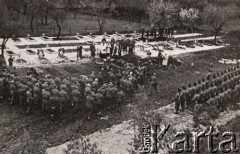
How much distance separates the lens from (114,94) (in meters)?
22.2

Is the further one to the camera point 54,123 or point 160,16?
point 160,16

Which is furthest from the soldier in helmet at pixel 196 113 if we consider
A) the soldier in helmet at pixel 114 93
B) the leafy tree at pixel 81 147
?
the leafy tree at pixel 81 147

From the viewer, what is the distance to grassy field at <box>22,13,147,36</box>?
45.1 metres

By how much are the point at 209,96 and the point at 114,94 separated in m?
6.39

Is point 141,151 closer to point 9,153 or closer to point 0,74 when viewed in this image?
point 9,153

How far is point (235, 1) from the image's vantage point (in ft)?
191

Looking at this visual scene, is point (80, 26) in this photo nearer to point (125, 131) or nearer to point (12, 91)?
point (12, 91)

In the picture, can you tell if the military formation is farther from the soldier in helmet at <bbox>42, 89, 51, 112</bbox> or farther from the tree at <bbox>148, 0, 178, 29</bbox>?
the tree at <bbox>148, 0, 178, 29</bbox>

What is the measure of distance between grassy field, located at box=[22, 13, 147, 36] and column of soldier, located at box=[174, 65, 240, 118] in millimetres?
24232

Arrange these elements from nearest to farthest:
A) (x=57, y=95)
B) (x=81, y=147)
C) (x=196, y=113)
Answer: (x=81, y=147) → (x=196, y=113) → (x=57, y=95)

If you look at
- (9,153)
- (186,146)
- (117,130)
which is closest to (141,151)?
(186,146)

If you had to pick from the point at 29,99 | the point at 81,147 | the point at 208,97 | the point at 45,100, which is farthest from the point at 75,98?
the point at 208,97

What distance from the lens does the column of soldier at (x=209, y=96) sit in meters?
22.1

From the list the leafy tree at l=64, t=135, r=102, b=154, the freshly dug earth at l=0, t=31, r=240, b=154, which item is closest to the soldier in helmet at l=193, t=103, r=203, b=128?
the freshly dug earth at l=0, t=31, r=240, b=154
